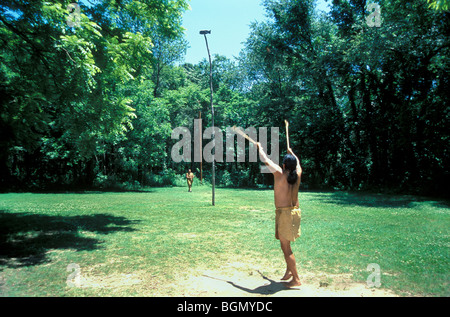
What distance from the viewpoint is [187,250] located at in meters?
7.93

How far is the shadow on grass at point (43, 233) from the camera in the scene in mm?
7381

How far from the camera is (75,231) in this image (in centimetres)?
1020

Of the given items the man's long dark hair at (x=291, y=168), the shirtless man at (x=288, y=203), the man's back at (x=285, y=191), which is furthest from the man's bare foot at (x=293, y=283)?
the man's long dark hair at (x=291, y=168)

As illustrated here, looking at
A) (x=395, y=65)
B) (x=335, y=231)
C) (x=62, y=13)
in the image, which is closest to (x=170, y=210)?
(x=335, y=231)

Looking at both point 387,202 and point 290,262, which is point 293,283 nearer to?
point 290,262

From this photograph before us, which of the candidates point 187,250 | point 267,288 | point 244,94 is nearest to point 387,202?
point 187,250

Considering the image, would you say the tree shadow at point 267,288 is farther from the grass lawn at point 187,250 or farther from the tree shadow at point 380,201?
the tree shadow at point 380,201

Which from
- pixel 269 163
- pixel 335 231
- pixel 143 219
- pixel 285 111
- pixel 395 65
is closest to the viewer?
pixel 269 163

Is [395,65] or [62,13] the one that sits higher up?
[395,65]

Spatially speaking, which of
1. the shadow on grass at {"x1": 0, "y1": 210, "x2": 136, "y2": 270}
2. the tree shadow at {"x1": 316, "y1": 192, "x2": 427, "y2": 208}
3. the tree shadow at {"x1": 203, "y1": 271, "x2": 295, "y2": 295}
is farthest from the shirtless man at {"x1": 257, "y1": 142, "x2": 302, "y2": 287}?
the tree shadow at {"x1": 316, "y1": 192, "x2": 427, "y2": 208}

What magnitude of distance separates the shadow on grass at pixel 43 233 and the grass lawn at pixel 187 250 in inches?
1.0

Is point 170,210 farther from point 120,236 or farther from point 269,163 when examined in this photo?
point 269,163

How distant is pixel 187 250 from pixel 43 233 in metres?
4.92
